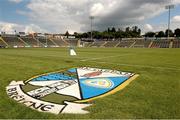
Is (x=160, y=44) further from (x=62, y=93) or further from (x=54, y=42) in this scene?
(x=62, y=93)

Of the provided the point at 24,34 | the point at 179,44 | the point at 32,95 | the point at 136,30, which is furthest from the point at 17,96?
the point at 136,30

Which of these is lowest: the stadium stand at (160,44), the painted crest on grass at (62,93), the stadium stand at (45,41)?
the painted crest on grass at (62,93)

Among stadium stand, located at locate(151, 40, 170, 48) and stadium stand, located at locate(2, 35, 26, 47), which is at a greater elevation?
stadium stand, located at locate(2, 35, 26, 47)

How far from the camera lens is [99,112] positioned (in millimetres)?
Result: 3766

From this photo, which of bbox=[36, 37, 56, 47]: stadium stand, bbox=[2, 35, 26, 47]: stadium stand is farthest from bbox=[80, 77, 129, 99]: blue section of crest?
bbox=[36, 37, 56, 47]: stadium stand

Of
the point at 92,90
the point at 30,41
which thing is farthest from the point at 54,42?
the point at 92,90

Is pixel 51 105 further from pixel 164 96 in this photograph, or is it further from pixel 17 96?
pixel 164 96

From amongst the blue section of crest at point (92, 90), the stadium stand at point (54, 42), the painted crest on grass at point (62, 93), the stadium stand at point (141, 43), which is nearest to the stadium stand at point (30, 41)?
the stadium stand at point (54, 42)

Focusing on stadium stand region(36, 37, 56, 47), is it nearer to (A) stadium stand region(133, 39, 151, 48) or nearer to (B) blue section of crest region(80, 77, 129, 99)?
(A) stadium stand region(133, 39, 151, 48)

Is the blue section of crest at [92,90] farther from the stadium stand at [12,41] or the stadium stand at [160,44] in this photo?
the stadium stand at [12,41]

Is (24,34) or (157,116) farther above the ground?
(24,34)

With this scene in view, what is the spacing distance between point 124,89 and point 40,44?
79.8 m

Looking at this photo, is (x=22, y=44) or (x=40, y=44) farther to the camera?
(x=40, y=44)

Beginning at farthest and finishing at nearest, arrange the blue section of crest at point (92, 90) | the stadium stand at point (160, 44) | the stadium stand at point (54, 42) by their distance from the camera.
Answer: the stadium stand at point (54, 42), the stadium stand at point (160, 44), the blue section of crest at point (92, 90)
